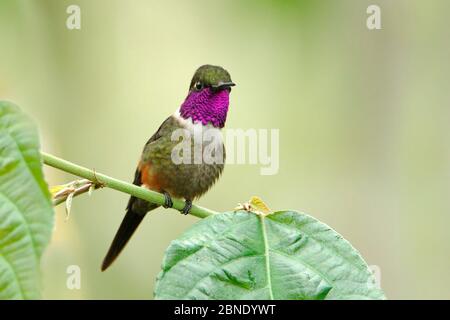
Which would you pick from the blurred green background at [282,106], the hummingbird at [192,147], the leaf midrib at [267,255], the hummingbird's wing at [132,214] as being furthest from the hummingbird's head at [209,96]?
the blurred green background at [282,106]

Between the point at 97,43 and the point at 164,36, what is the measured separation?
3.50 ft

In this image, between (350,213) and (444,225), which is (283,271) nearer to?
(350,213)

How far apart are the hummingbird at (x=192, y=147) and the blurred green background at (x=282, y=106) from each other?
364 cm

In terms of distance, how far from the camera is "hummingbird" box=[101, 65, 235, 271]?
3568 mm

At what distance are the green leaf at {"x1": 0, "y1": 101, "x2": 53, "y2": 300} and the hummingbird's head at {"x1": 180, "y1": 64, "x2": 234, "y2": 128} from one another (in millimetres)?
2260

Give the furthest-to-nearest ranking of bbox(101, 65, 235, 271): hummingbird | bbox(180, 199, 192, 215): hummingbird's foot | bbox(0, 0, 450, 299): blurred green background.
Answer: bbox(0, 0, 450, 299): blurred green background, bbox(101, 65, 235, 271): hummingbird, bbox(180, 199, 192, 215): hummingbird's foot

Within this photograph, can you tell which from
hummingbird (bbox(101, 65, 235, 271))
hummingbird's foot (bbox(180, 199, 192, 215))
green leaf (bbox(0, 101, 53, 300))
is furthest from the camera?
hummingbird (bbox(101, 65, 235, 271))

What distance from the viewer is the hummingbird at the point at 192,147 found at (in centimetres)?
357

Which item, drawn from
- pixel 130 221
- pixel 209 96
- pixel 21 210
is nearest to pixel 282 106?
pixel 130 221

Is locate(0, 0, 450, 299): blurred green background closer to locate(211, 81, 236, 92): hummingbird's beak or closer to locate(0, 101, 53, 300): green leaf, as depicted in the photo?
locate(211, 81, 236, 92): hummingbird's beak

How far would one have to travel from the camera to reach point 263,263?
1.54m

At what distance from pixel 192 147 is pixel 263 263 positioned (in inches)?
89.4

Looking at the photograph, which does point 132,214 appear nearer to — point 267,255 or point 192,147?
point 192,147

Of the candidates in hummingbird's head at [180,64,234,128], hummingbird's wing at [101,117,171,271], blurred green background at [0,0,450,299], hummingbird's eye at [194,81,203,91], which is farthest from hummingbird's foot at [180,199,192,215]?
blurred green background at [0,0,450,299]
